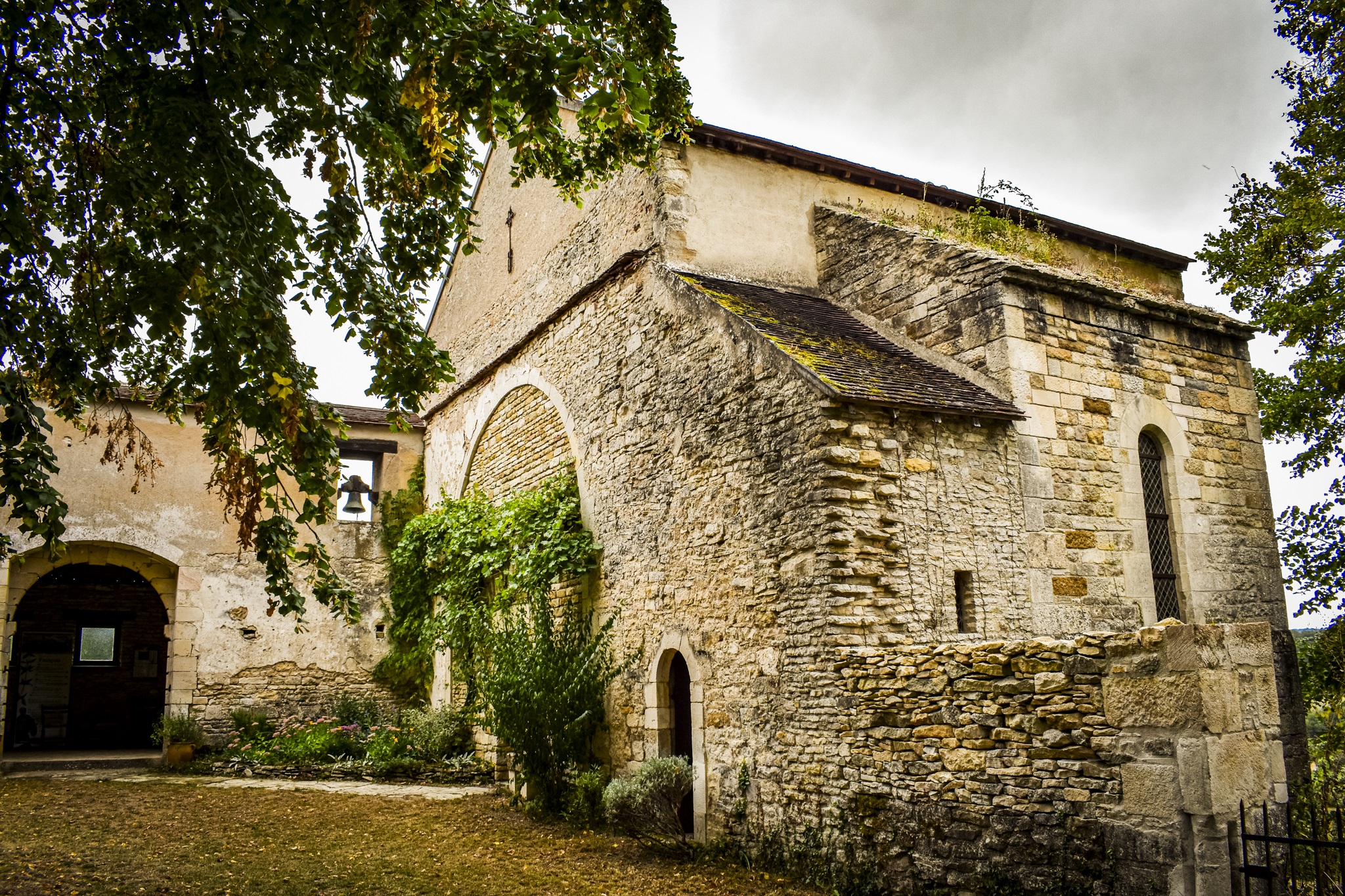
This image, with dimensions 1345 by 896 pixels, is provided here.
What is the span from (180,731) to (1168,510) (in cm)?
1265

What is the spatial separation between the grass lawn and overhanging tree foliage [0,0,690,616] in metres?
2.53

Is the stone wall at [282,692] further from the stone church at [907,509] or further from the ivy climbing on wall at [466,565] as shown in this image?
the stone church at [907,509]

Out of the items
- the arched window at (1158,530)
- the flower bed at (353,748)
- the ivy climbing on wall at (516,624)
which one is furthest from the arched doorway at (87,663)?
the arched window at (1158,530)

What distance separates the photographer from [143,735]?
56.0 feet

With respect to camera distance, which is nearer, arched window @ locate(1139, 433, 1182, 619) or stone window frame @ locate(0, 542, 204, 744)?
arched window @ locate(1139, 433, 1182, 619)

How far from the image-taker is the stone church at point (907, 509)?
5.04m

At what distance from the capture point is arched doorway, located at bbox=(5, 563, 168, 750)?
16.4 m

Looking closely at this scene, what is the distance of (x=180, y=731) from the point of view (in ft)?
41.9

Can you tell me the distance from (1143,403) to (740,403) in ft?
12.7

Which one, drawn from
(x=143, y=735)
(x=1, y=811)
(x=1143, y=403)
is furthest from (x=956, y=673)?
(x=143, y=735)

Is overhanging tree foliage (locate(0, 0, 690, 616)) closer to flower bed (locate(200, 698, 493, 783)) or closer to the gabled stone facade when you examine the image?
the gabled stone facade

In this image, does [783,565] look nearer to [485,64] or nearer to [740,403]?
[740,403]

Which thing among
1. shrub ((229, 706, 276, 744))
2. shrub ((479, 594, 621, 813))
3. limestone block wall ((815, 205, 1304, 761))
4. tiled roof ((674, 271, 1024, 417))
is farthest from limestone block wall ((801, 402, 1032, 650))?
shrub ((229, 706, 276, 744))

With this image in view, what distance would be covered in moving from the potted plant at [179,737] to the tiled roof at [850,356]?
9602 mm
